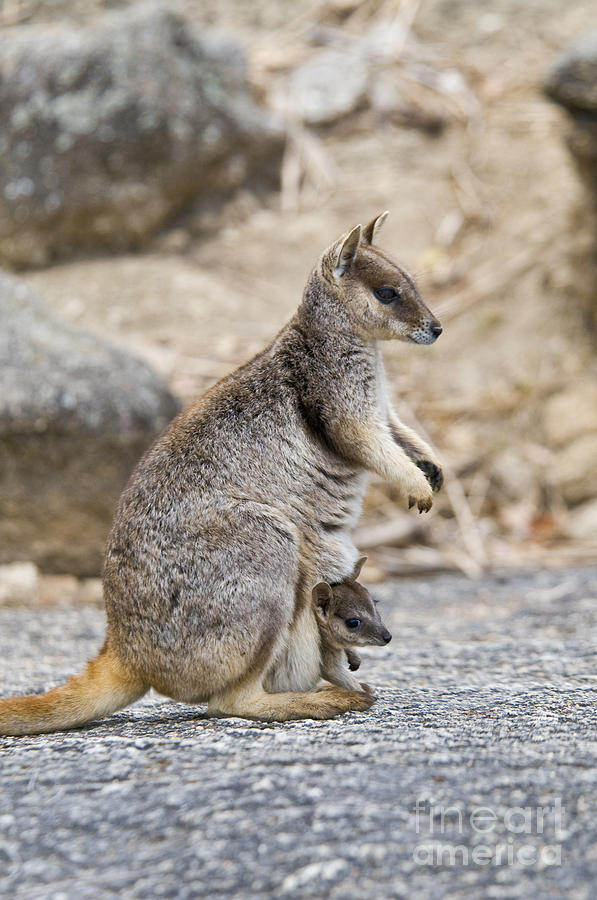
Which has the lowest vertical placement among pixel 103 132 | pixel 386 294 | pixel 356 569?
pixel 356 569

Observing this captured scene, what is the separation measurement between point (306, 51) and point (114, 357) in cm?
867

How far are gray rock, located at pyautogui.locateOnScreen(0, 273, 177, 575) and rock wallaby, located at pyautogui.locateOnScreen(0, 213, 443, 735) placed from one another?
4303 mm

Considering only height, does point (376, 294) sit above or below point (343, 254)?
below

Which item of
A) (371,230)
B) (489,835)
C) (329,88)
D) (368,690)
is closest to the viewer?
(489,835)

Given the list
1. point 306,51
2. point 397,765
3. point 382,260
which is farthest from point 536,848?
point 306,51

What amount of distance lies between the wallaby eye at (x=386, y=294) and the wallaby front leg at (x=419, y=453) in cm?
61

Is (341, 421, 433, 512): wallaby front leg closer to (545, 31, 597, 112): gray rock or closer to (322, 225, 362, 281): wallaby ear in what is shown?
(322, 225, 362, 281): wallaby ear

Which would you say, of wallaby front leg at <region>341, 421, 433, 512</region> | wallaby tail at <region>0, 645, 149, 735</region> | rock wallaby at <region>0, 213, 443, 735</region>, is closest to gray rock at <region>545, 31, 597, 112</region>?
rock wallaby at <region>0, 213, 443, 735</region>

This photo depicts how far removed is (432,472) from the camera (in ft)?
17.4

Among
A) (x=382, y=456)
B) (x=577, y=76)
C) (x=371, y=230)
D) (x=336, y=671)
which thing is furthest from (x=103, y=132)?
(x=336, y=671)

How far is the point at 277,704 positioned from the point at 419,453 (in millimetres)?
1606

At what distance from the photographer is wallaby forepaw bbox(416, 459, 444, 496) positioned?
17.3 ft

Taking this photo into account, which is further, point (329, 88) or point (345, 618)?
point (329, 88)

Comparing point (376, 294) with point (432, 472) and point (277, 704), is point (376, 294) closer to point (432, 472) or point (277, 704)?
point (432, 472)
